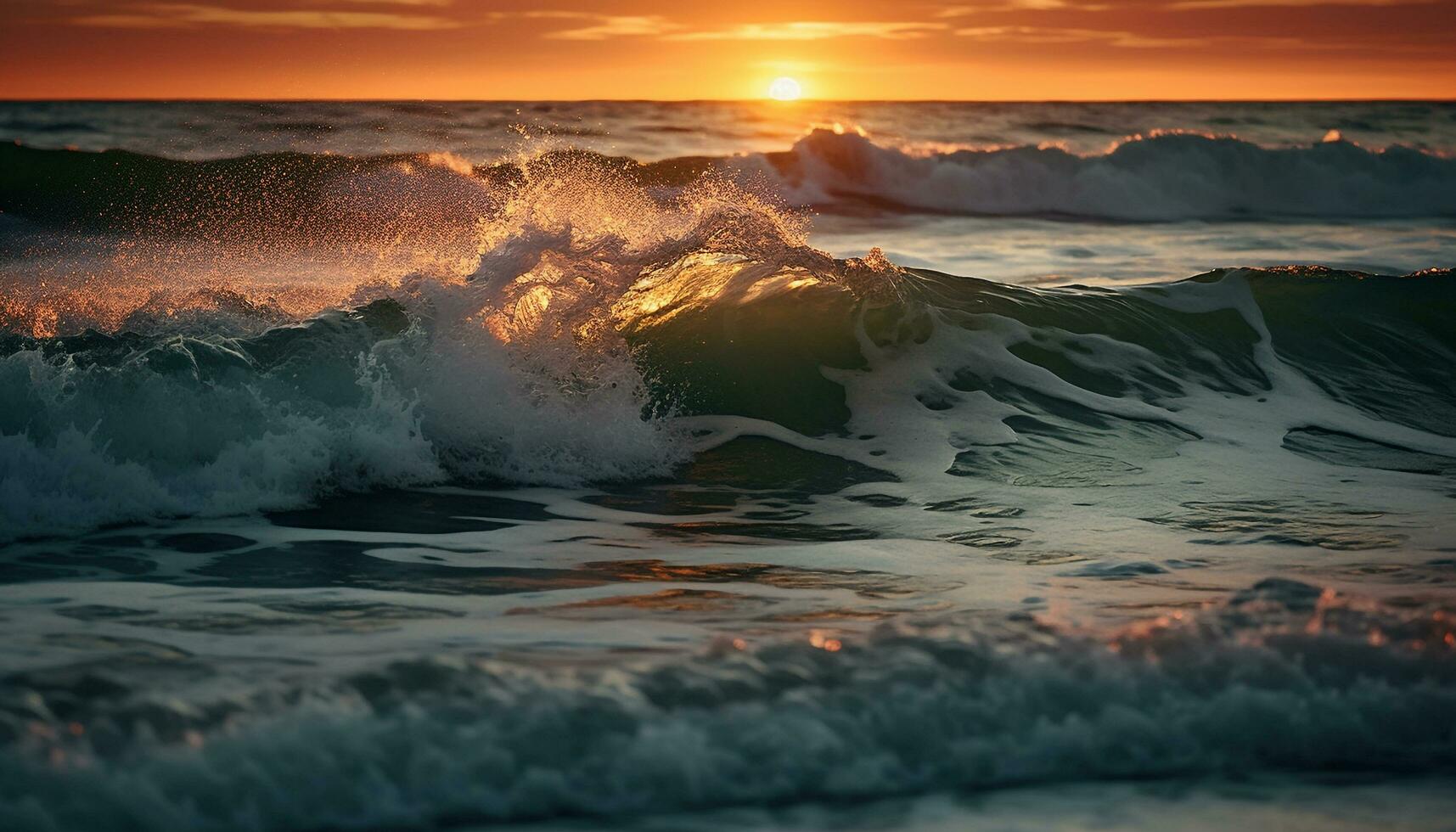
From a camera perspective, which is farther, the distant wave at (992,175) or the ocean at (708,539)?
the distant wave at (992,175)

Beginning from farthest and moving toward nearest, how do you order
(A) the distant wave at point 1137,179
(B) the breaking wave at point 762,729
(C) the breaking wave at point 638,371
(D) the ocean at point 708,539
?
(A) the distant wave at point 1137,179, (C) the breaking wave at point 638,371, (D) the ocean at point 708,539, (B) the breaking wave at point 762,729

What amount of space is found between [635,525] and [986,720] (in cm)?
242

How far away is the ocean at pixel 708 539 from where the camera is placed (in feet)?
9.20

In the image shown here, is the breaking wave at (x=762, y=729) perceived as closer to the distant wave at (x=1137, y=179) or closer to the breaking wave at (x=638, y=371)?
the breaking wave at (x=638, y=371)

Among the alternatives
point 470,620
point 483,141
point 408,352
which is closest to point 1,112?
point 483,141

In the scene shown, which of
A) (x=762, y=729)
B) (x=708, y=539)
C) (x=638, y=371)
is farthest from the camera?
(x=638, y=371)

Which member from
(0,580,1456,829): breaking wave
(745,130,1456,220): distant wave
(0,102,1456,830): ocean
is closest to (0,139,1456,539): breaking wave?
(0,102,1456,830): ocean

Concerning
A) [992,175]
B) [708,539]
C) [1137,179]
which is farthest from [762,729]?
[1137,179]

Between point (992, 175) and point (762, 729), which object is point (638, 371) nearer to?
point (762, 729)

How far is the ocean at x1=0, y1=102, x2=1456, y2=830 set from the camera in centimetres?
280

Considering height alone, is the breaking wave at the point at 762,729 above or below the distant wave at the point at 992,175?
below

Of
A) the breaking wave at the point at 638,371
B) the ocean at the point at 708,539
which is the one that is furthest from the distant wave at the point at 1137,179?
the breaking wave at the point at 638,371

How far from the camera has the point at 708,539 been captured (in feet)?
16.5

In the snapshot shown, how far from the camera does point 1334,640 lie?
132 inches
